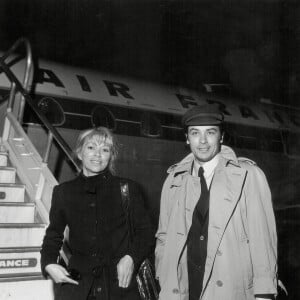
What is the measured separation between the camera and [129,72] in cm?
1055

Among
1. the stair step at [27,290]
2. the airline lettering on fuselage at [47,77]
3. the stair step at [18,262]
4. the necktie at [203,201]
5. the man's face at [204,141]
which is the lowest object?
the stair step at [27,290]

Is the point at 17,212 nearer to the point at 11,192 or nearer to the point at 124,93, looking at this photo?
the point at 11,192

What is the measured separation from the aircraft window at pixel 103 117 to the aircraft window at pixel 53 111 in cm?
60

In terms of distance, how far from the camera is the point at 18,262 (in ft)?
11.9

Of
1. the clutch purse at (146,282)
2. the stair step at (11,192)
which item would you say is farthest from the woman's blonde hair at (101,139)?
the stair step at (11,192)

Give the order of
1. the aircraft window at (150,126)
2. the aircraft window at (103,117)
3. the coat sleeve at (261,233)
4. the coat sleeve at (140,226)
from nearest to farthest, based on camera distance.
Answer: the coat sleeve at (261,233) → the coat sleeve at (140,226) → the aircraft window at (103,117) → the aircraft window at (150,126)

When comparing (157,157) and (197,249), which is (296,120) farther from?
(197,249)

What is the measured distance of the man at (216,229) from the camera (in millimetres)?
2014

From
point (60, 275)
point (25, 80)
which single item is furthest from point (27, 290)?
point (25, 80)

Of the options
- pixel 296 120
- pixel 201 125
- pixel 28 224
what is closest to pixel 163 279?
pixel 201 125

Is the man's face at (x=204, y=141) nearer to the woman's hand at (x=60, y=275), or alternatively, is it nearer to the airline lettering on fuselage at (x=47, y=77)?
the woman's hand at (x=60, y=275)

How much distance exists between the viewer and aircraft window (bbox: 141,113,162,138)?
8.69m

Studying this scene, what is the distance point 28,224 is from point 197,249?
216cm

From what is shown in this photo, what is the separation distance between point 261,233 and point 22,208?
8.65 ft
